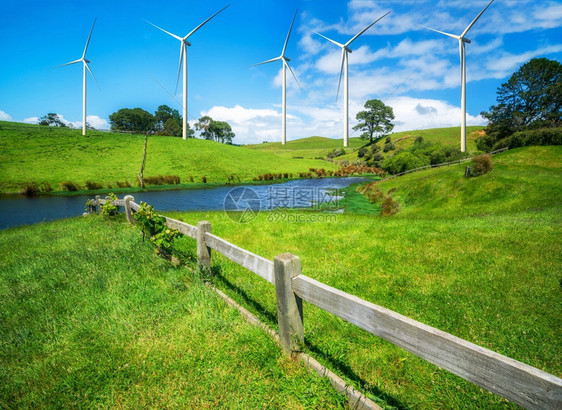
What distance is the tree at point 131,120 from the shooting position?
138 m

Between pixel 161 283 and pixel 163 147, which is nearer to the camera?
pixel 161 283

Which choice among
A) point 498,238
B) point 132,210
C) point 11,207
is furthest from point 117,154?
point 498,238

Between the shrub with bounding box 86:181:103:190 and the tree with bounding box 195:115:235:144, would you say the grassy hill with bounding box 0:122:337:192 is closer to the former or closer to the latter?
the shrub with bounding box 86:181:103:190

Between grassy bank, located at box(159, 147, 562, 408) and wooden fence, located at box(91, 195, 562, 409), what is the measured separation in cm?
122

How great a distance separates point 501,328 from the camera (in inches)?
205

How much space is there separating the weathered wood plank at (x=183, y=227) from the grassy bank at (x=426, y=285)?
1355 mm

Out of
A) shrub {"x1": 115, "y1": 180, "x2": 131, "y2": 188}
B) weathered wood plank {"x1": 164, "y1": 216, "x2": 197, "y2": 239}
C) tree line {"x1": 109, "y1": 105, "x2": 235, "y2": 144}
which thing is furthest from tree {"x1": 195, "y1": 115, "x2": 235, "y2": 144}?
weathered wood plank {"x1": 164, "y1": 216, "x2": 197, "y2": 239}

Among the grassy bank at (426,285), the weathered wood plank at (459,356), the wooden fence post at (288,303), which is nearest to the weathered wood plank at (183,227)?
the grassy bank at (426,285)

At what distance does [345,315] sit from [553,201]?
20412mm

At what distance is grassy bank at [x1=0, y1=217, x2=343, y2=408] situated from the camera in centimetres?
340

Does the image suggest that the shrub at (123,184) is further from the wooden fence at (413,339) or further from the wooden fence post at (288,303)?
the wooden fence post at (288,303)

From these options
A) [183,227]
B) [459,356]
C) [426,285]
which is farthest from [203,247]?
[426,285]

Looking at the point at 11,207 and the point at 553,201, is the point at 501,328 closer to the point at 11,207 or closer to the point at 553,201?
the point at 553,201

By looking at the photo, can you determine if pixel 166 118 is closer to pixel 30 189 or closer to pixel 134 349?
pixel 30 189
